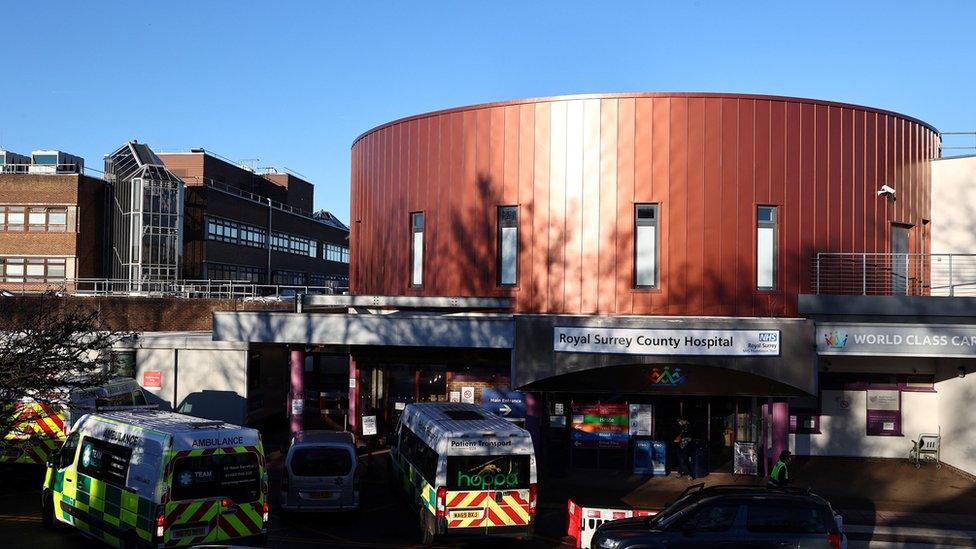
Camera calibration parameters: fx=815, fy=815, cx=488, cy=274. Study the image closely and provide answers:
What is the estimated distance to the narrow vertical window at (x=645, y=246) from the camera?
22.4 m

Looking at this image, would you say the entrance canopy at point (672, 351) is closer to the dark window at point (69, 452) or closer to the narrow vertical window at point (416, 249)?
the narrow vertical window at point (416, 249)

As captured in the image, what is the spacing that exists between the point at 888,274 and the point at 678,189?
6.64m

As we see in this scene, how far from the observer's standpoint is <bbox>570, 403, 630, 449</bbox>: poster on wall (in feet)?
78.2

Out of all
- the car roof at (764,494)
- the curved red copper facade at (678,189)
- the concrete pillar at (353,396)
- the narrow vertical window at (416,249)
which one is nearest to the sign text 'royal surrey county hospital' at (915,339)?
the curved red copper facade at (678,189)

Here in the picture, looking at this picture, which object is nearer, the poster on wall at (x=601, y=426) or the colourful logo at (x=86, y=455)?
the colourful logo at (x=86, y=455)

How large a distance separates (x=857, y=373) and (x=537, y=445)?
33.6 ft

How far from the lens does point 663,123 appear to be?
22109mm

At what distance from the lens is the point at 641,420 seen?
77.4ft

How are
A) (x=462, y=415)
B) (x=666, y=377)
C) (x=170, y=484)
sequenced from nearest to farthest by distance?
(x=170, y=484)
(x=462, y=415)
(x=666, y=377)

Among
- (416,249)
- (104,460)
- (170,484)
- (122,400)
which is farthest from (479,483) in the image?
(122,400)

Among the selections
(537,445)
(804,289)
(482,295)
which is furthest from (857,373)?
(482,295)

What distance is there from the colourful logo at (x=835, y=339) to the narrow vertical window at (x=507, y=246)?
27.9 feet

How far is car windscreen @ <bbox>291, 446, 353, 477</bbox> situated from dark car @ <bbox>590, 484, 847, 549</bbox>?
599cm

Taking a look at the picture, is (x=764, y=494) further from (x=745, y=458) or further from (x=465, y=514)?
(x=745, y=458)
